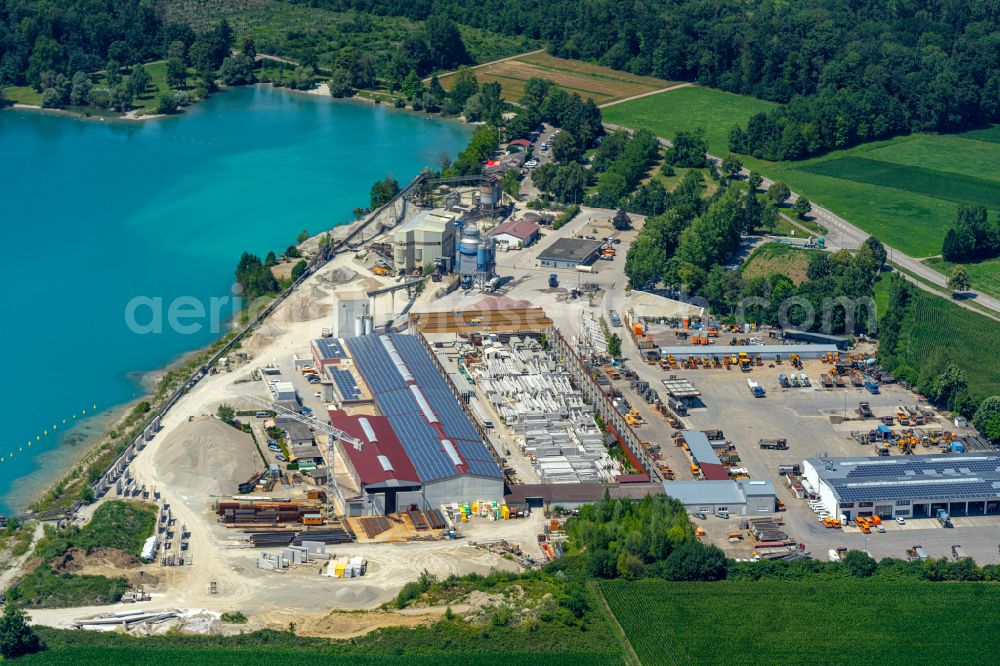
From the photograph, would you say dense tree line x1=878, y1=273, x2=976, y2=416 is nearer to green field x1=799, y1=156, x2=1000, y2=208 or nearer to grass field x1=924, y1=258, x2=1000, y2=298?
grass field x1=924, y1=258, x2=1000, y2=298

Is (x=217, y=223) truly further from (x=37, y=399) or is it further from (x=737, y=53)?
(x=737, y=53)

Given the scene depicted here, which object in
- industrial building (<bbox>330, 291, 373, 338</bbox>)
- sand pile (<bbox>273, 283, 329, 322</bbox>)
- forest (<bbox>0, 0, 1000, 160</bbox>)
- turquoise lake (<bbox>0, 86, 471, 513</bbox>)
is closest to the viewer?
turquoise lake (<bbox>0, 86, 471, 513</bbox>)

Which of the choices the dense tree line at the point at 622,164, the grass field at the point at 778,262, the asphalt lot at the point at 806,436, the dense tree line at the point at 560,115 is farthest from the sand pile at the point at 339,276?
the dense tree line at the point at 560,115

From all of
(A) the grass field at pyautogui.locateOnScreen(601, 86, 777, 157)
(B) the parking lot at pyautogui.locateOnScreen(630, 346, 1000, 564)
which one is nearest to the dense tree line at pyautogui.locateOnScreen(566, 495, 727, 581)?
(B) the parking lot at pyautogui.locateOnScreen(630, 346, 1000, 564)

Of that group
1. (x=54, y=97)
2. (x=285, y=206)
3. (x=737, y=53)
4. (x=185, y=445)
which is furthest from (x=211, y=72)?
(x=185, y=445)

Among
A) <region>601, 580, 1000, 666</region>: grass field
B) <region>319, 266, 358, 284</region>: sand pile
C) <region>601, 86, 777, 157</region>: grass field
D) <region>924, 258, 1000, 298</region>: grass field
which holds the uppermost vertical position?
<region>601, 86, 777, 157</region>: grass field

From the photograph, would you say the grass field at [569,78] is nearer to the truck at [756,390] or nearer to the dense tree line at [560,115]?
the dense tree line at [560,115]
